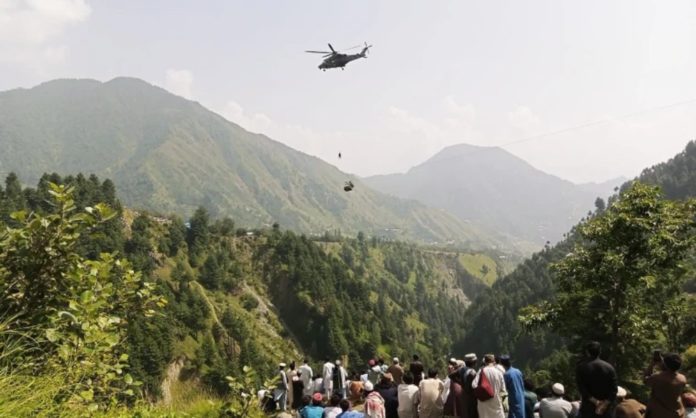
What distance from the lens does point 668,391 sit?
852cm

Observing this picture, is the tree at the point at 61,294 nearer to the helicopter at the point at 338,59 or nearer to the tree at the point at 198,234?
the helicopter at the point at 338,59

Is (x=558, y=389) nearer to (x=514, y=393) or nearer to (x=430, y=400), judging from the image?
(x=514, y=393)

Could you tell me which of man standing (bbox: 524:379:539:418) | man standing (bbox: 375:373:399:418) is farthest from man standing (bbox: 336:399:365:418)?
man standing (bbox: 524:379:539:418)

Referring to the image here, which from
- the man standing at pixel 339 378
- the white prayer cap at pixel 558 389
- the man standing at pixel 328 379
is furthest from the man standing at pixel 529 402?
the man standing at pixel 328 379

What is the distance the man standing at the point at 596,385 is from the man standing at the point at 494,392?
1.96 m

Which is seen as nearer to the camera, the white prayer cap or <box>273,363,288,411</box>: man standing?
the white prayer cap

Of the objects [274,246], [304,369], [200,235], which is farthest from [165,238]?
[304,369]

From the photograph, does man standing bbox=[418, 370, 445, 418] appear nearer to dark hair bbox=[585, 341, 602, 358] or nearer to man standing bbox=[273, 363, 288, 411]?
dark hair bbox=[585, 341, 602, 358]

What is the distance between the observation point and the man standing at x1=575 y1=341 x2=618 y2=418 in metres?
8.37

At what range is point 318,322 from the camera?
460 feet

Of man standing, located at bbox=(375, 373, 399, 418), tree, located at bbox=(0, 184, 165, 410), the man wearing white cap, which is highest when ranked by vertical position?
tree, located at bbox=(0, 184, 165, 410)

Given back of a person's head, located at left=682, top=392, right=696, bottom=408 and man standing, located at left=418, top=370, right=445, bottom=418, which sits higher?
back of a person's head, located at left=682, top=392, right=696, bottom=408

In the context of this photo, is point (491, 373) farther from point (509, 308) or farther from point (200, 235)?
point (509, 308)

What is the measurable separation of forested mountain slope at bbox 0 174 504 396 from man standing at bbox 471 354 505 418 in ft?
281
